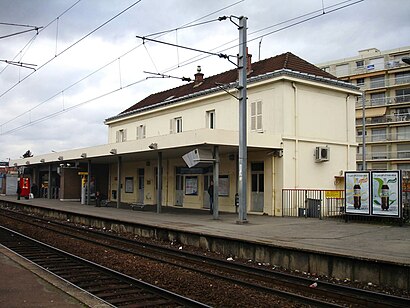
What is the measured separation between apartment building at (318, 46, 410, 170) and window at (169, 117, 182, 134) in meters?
31.4

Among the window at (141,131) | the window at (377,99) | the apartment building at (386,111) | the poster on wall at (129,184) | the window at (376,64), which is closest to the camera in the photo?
the window at (141,131)

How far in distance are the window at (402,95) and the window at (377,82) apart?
7.36 feet

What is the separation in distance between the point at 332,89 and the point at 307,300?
1939cm

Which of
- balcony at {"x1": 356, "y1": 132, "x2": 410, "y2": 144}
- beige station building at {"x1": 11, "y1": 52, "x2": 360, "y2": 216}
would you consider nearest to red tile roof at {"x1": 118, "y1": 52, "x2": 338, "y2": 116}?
beige station building at {"x1": 11, "y1": 52, "x2": 360, "y2": 216}

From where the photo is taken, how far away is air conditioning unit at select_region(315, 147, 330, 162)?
79.6ft

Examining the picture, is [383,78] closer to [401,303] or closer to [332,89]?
[332,89]

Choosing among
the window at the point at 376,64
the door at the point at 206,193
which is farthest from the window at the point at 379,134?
the door at the point at 206,193

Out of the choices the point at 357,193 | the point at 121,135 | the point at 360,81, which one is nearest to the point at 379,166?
the point at 360,81

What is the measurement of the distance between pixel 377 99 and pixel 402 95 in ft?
9.87

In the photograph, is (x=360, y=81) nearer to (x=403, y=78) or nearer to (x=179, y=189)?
(x=403, y=78)

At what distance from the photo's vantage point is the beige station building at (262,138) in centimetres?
2288

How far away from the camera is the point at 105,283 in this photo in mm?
9602

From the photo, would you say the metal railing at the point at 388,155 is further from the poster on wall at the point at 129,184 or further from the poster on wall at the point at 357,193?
the poster on wall at the point at 357,193

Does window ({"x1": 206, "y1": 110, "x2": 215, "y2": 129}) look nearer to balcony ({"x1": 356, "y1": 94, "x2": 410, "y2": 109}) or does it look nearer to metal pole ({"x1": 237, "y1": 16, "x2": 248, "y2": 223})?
metal pole ({"x1": 237, "y1": 16, "x2": 248, "y2": 223})
